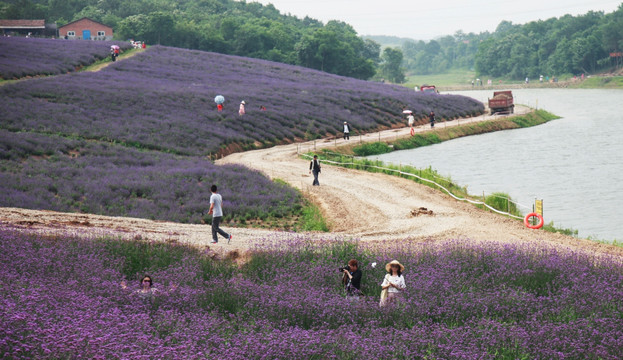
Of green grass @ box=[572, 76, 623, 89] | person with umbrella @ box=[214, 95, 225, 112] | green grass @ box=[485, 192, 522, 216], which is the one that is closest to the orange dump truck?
person with umbrella @ box=[214, 95, 225, 112]

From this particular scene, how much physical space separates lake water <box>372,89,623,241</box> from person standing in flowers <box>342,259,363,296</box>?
15.2 metres

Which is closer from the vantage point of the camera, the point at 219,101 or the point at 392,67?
the point at 219,101

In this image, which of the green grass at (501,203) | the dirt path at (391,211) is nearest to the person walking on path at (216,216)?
the dirt path at (391,211)

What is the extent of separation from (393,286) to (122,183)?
719 inches

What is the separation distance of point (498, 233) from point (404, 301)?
10.5 m

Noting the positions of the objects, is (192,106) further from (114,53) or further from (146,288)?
(146,288)

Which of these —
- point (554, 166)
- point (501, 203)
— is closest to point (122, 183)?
point (501, 203)

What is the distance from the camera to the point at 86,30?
363 feet

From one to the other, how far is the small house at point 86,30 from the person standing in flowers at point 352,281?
349 feet

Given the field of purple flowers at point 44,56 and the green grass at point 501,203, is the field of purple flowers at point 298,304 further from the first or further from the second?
the field of purple flowers at point 44,56

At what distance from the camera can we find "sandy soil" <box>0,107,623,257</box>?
18984mm

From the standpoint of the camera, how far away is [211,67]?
80000 mm

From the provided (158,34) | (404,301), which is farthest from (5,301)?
(158,34)

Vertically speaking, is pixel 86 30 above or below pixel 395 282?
above
